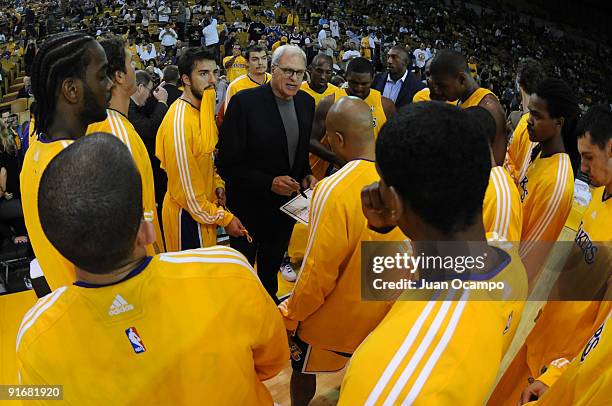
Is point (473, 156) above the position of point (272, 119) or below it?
above

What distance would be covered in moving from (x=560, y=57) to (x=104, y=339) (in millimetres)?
22163

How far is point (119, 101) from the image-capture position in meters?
2.36

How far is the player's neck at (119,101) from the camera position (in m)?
2.35

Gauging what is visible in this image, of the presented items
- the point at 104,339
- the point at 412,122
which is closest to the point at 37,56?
the point at 104,339

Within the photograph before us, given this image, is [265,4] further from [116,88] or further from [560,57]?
[116,88]

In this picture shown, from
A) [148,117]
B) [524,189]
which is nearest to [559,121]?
[524,189]

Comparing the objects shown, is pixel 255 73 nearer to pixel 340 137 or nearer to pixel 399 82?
pixel 399 82

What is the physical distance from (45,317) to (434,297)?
0.87 meters

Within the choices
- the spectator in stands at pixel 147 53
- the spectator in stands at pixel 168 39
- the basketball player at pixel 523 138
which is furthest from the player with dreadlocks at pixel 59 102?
the spectator in stands at pixel 168 39

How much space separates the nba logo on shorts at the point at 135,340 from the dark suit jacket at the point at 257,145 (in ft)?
6.62

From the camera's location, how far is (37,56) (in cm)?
189

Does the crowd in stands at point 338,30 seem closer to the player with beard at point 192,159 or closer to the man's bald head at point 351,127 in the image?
the player with beard at point 192,159

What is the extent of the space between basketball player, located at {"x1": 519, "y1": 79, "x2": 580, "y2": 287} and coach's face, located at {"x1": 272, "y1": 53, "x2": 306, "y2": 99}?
1.33 meters

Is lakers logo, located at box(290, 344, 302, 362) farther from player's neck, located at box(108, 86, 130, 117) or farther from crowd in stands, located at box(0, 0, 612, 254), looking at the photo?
crowd in stands, located at box(0, 0, 612, 254)
